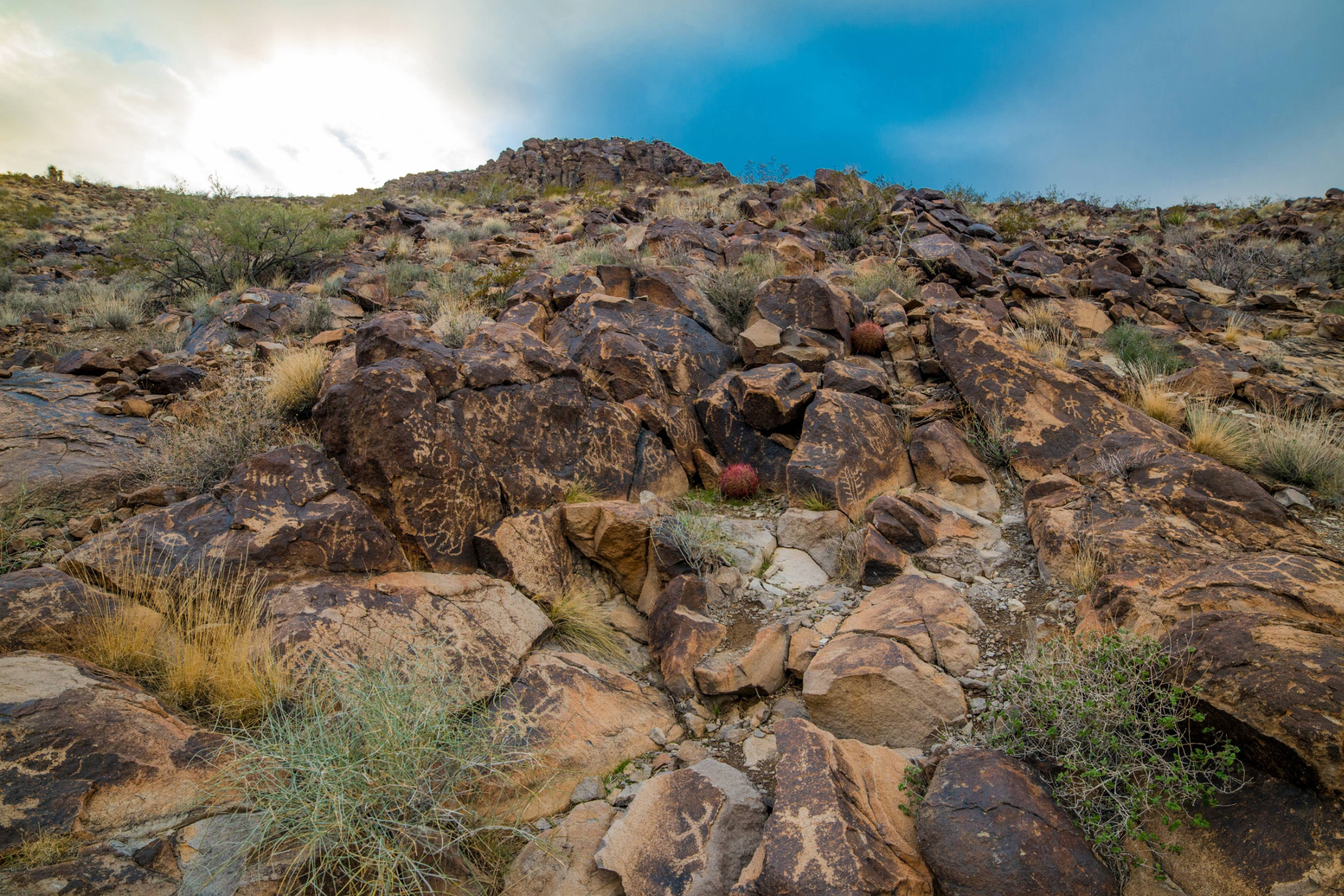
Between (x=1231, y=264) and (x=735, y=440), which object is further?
(x=1231, y=264)

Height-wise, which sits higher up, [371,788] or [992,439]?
[992,439]

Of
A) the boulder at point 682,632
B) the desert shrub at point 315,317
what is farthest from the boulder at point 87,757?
the desert shrub at point 315,317

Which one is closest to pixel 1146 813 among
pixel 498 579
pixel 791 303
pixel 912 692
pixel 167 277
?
pixel 912 692

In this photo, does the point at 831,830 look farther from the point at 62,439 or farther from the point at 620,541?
the point at 62,439

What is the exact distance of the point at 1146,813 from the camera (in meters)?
2.52

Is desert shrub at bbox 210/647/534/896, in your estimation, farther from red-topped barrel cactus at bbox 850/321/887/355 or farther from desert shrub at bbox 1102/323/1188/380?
desert shrub at bbox 1102/323/1188/380

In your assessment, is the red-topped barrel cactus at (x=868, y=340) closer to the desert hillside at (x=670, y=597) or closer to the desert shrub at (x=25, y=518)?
the desert hillside at (x=670, y=597)

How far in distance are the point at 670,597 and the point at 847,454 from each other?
2.50 meters

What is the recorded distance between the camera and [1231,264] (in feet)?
41.2

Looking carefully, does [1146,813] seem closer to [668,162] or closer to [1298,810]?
[1298,810]

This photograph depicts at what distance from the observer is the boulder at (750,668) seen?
13.0 ft

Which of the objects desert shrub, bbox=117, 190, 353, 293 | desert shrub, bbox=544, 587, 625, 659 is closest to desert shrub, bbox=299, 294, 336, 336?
desert shrub, bbox=117, 190, 353, 293

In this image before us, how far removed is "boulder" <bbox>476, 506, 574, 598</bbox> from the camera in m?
4.69

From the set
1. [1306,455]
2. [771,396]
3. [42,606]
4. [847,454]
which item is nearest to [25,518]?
[42,606]
